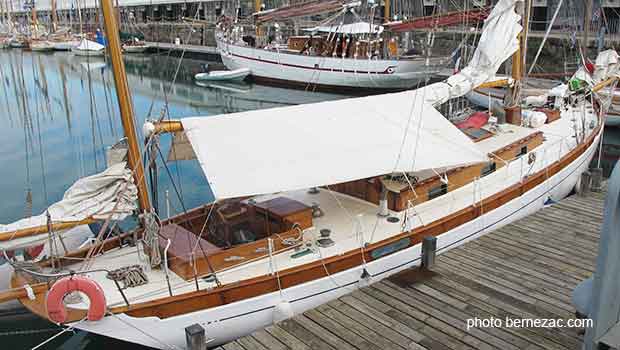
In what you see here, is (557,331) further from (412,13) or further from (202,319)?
(412,13)

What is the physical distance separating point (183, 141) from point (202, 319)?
3.83 metres

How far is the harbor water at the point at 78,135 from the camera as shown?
10672 mm

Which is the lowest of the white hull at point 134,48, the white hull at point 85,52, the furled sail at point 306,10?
the white hull at point 85,52

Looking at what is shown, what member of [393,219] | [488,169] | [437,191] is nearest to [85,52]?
[488,169]

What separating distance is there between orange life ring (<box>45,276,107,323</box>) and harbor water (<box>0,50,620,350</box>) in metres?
1.98

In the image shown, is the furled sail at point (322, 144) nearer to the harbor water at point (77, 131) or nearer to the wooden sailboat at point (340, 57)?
the harbor water at point (77, 131)

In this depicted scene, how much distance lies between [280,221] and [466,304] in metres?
3.68

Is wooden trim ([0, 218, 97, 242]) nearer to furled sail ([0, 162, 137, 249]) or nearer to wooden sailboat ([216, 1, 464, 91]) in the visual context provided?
furled sail ([0, 162, 137, 249])

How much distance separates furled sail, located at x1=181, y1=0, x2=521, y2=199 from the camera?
884 centimetres

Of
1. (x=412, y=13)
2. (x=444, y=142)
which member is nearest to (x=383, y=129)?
(x=444, y=142)

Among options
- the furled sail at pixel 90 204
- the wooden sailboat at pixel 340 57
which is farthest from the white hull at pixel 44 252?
the wooden sailboat at pixel 340 57

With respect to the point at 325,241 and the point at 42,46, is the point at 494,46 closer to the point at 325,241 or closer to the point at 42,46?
the point at 325,241

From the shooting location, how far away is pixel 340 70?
3928cm

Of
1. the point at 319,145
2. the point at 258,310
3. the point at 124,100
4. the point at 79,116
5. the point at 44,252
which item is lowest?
the point at 258,310
